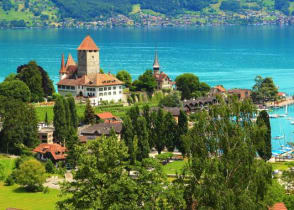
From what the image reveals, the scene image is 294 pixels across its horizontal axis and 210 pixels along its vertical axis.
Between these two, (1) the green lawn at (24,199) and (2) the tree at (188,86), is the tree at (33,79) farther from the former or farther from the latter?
(1) the green lawn at (24,199)

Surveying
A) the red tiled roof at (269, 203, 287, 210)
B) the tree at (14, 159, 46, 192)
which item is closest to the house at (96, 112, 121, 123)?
the tree at (14, 159, 46, 192)

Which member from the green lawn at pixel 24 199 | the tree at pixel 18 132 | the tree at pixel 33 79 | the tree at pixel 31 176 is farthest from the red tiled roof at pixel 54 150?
the tree at pixel 33 79

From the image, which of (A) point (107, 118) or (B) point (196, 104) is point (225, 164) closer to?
(A) point (107, 118)

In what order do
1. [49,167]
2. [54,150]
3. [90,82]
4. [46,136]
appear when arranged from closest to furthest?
[49,167]
[54,150]
[46,136]
[90,82]

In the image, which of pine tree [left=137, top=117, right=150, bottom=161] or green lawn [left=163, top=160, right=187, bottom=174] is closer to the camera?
green lawn [left=163, top=160, right=187, bottom=174]

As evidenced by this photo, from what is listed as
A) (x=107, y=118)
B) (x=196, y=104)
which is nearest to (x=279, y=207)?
(x=107, y=118)

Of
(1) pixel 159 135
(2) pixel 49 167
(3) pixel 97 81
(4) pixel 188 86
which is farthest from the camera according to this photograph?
(4) pixel 188 86

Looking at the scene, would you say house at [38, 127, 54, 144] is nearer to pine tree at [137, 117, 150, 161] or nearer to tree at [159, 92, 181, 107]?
pine tree at [137, 117, 150, 161]
